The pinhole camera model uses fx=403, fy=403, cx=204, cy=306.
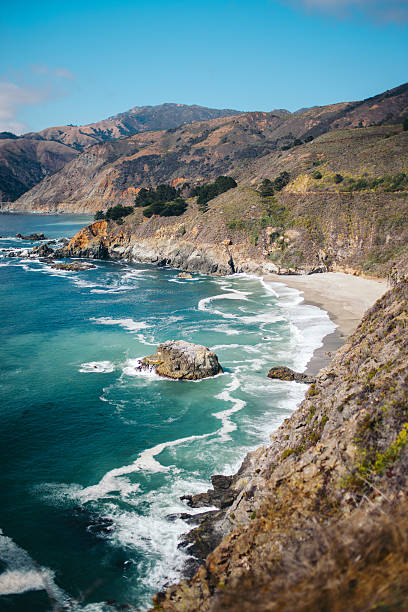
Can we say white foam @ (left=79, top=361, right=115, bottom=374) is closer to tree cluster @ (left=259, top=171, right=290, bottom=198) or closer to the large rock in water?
the large rock in water

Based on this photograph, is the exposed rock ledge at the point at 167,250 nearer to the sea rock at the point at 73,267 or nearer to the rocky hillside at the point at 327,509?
the sea rock at the point at 73,267

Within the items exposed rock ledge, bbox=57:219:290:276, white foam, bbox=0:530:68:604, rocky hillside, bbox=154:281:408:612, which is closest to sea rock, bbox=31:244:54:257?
exposed rock ledge, bbox=57:219:290:276

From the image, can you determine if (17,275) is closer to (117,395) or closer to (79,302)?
(79,302)

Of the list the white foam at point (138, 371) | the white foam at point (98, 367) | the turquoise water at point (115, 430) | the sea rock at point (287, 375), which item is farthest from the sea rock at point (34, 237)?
the sea rock at point (287, 375)

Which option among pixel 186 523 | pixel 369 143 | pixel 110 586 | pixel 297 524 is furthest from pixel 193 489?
pixel 369 143

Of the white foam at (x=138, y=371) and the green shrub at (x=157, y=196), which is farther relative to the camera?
the green shrub at (x=157, y=196)

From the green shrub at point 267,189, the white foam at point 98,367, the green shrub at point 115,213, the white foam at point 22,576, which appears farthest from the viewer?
Answer: the green shrub at point 115,213
